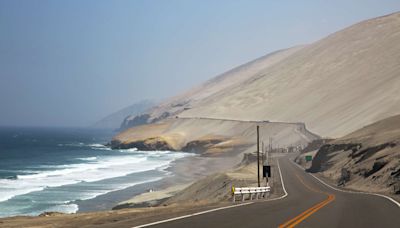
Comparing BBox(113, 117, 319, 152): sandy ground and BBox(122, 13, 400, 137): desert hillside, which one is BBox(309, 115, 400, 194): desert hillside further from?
BBox(113, 117, 319, 152): sandy ground

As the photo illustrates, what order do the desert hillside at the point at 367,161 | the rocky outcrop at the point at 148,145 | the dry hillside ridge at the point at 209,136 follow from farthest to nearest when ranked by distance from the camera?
the rocky outcrop at the point at 148,145
the dry hillside ridge at the point at 209,136
the desert hillside at the point at 367,161

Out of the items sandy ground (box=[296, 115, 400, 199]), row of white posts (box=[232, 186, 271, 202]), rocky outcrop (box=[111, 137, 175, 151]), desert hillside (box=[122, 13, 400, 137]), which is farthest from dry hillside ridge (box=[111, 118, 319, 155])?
row of white posts (box=[232, 186, 271, 202])

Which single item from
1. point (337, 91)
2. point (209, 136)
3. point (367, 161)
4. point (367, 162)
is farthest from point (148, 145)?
point (367, 162)

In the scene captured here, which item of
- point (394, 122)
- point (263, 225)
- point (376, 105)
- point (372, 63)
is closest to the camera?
point (263, 225)

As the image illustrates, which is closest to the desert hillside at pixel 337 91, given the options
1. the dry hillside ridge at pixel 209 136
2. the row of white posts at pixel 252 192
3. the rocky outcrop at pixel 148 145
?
the dry hillside ridge at pixel 209 136

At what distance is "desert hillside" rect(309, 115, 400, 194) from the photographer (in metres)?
35.1

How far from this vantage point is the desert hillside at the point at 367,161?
35.1 metres

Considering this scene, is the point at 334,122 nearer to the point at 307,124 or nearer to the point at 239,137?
the point at 307,124

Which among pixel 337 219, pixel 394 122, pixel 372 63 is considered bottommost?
pixel 337 219

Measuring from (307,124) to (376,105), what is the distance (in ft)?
90.4

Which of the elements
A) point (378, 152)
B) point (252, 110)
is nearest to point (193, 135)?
point (252, 110)

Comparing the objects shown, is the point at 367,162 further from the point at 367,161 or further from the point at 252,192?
the point at 252,192

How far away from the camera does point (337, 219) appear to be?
15367mm

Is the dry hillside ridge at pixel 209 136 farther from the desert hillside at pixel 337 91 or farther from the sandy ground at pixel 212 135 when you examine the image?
the desert hillside at pixel 337 91
